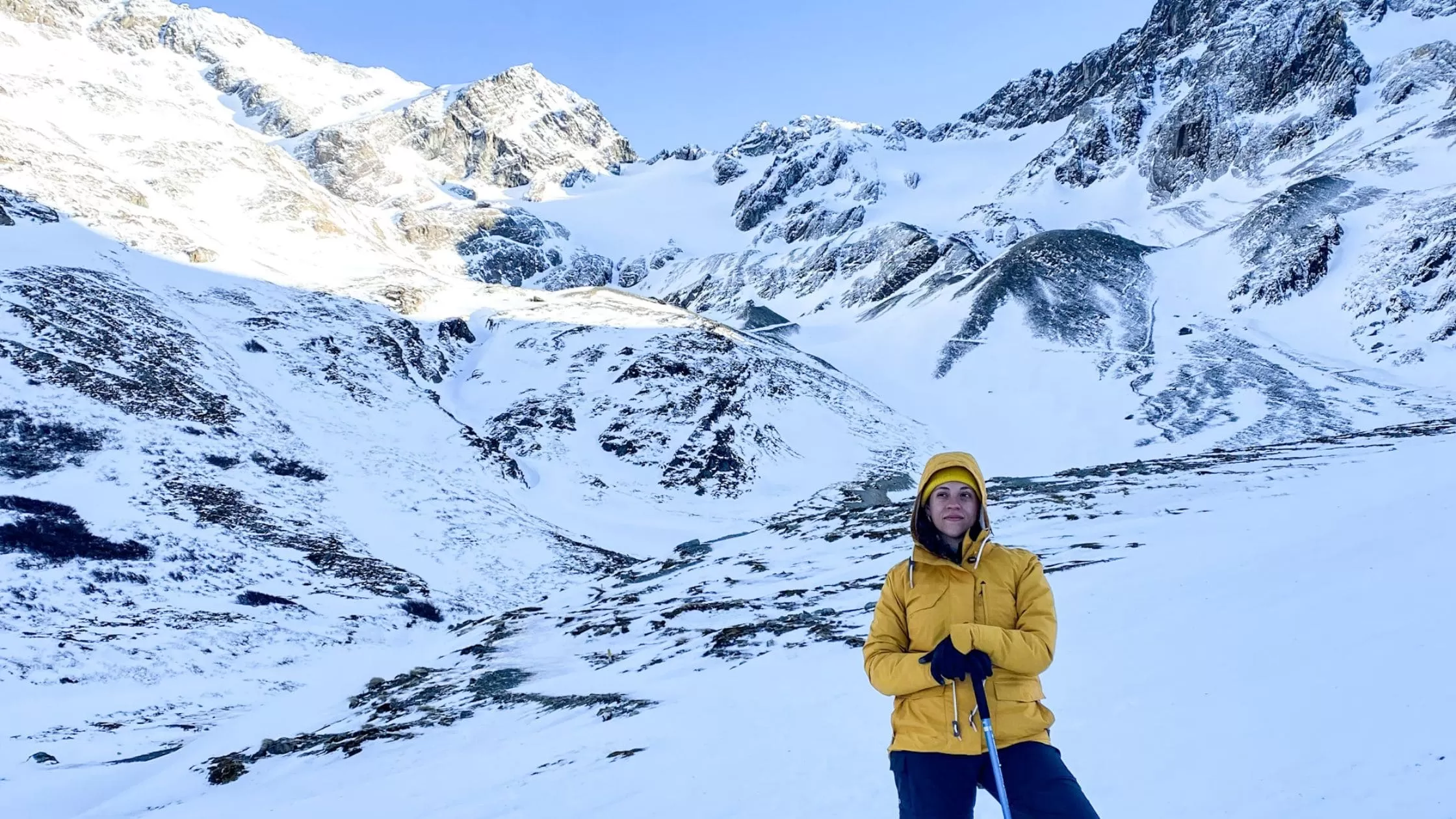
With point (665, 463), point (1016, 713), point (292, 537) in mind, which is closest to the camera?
point (1016, 713)

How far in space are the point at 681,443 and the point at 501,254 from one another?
355ft

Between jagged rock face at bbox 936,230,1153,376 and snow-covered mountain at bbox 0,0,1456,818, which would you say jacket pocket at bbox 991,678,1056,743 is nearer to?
snow-covered mountain at bbox 0,0,1456,818

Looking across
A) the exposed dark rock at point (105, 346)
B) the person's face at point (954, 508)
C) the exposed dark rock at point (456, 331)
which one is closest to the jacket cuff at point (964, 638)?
the person's face at point (954, 508)

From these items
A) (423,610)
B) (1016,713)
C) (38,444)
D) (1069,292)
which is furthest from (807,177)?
(1016,713)

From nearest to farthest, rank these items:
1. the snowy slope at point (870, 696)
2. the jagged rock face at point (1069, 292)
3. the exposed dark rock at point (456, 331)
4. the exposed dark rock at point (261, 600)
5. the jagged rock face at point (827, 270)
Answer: the snowy slope at point (870, 696) < the exposed dark rock at point (261, 600) < the exposed dark rock at point (456, 331) < the jagged rock face at point (1069, 292) < the jagged rock face at point (827, 270)

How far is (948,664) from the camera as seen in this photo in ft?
13.1

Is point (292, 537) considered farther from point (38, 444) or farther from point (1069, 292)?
point (1069, 292)

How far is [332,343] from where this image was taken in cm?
4600

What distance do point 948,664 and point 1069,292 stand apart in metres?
79.8

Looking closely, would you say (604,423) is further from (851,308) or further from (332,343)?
(851,308)

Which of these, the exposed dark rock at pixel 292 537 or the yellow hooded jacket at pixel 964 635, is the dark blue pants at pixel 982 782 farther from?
the exposed dark rock at pixel 292 537

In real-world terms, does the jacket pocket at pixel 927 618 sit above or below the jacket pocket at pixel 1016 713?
above

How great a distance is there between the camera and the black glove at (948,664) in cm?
397

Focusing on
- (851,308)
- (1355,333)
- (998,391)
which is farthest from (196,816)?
(851,308)
